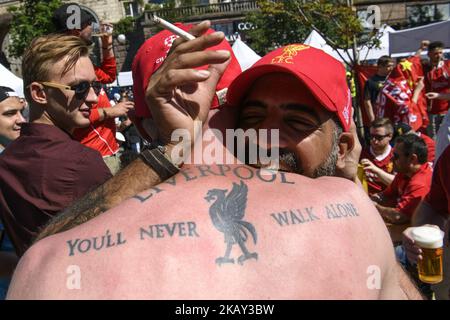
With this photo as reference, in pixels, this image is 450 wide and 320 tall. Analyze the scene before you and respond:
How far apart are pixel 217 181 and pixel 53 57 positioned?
1.65 m

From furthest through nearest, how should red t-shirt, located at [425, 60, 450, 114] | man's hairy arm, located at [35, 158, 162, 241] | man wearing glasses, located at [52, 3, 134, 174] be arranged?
red t-shirt, located at [425, 60, 450, 114], man wearing glasses, located at [52, 3, 134, 174], man's hairy arm, located at [35, 158, 162, 241]

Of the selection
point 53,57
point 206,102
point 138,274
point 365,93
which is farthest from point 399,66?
point 138,274

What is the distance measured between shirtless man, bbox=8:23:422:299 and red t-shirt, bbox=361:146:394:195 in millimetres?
3451

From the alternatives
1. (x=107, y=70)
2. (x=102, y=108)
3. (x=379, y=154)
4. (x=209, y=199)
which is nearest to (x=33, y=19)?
(x=107, y=70)

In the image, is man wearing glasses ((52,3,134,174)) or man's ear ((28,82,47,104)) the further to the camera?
man wearing glasses ((52,3,134,174))

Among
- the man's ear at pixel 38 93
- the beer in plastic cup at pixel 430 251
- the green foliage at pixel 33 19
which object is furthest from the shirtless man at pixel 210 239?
the green foliage at pixel 33 19

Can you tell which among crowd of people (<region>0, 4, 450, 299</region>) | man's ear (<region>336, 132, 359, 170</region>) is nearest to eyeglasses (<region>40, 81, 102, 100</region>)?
crowd of people (<region>0, 4, 450, 299</region>)

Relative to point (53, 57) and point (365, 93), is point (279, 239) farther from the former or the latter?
point (365, 93)

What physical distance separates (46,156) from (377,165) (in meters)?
3.58

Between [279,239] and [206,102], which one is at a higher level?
[206,102]

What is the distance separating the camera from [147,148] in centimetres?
158

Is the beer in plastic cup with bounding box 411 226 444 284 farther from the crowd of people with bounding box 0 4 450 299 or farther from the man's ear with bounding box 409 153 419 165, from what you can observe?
the man's ear with bounding box 409 153 419 165

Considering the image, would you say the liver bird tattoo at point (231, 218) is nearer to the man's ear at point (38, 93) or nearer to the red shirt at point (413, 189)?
the man's ear at point (38, 93)

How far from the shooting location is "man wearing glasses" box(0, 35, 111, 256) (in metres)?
2.25
